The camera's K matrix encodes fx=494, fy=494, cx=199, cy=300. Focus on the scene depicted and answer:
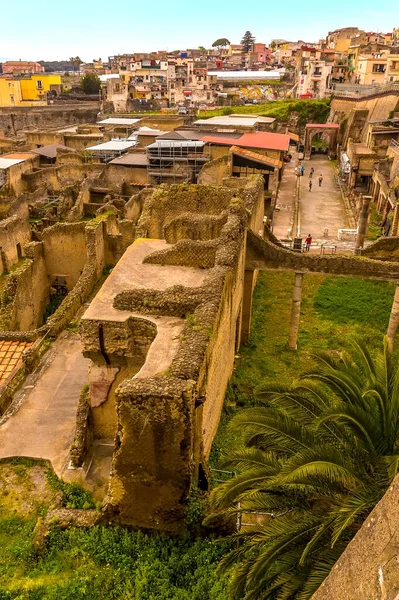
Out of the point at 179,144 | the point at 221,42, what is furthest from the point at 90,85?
the point at 221,42

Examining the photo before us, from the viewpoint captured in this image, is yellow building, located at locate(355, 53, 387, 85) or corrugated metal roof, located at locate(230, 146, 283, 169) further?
yellow building, located at locate(355, 53, 387, 85)

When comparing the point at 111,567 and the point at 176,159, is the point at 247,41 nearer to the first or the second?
the point at 176,159

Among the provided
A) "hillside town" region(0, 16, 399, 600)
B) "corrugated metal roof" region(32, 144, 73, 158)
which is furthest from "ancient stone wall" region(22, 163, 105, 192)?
"hillside town" region(0, 16, 399, 600)

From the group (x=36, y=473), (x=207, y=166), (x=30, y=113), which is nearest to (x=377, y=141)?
(x=207, y=166)

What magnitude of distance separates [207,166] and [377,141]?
1636 cm

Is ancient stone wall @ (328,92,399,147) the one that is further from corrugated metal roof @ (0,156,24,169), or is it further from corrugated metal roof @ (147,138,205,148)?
corrugated metal roof @ (0,156,24,169)

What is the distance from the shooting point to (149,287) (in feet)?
37.6

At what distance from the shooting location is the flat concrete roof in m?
8.47

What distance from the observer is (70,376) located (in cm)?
1300

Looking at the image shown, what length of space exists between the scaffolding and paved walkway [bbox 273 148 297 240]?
578 centimetres

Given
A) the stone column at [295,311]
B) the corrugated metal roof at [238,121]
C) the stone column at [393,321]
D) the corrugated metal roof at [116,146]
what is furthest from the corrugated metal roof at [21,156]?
the stone column at [393,321]

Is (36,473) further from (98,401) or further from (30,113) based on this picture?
(30,113)

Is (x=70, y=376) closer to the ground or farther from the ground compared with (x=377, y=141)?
closer to the ground

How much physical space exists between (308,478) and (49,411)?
7.32m
